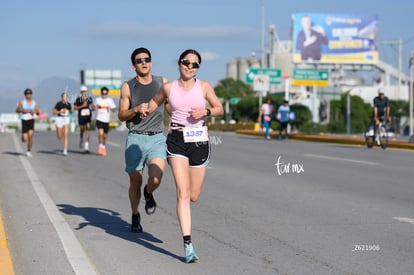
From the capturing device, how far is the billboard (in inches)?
2790

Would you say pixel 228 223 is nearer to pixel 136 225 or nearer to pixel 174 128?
pixel 136 225

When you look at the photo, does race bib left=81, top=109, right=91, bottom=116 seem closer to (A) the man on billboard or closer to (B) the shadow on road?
(B) the shadow on road

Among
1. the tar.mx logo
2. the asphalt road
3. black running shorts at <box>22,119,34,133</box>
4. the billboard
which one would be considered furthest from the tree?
the asphalt road

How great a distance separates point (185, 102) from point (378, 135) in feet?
66.1

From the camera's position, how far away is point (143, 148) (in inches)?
346

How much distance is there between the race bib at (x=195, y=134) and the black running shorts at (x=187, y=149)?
0.04 m

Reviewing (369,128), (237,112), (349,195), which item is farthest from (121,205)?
(237,112)

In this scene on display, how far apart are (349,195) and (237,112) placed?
81.2 metres

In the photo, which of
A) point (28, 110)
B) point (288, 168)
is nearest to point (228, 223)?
point (288, 168)

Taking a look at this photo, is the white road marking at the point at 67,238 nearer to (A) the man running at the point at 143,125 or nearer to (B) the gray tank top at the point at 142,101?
(A) the man running at the point at 143,125

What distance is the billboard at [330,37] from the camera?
233 ft

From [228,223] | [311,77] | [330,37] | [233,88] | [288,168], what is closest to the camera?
[228,223]

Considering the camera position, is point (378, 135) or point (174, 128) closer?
point (174, 128)

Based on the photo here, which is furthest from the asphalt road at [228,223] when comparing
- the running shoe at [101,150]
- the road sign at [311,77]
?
the road sign at [311,77]
